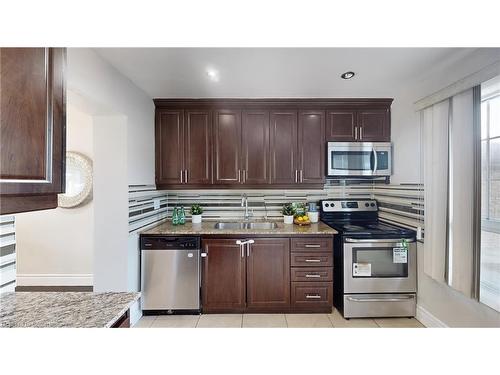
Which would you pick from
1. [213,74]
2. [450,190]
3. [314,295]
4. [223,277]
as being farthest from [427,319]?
[213,74]

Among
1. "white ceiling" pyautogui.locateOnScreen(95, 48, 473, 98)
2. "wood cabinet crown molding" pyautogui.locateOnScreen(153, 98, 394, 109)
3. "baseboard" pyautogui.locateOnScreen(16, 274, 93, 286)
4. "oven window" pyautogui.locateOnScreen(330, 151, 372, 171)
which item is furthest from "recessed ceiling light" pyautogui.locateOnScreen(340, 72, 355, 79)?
"baseboard" pyautogui.locateOnScreen(16, 274, 93, 286)

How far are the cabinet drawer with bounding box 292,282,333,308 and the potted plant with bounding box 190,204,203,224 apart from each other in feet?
4.54

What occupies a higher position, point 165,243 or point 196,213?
point 196,213

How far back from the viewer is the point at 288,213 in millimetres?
2996

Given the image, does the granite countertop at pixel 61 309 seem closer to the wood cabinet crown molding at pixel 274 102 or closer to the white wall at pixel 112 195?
the white wall at pixel 112 195

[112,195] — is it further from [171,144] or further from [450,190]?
[450,190]

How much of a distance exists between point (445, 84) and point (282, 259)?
2.10m

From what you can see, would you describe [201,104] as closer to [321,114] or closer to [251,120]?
[251,120]

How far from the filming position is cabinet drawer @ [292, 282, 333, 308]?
243 cm

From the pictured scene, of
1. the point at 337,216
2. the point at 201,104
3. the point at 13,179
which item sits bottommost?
the point at 337,216

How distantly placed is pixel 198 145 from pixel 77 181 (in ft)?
5.92

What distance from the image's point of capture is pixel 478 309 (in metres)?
1.67

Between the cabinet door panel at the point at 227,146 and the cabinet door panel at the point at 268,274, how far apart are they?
859 mm
